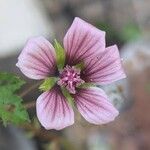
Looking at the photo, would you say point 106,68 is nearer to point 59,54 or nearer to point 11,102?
point 59,54

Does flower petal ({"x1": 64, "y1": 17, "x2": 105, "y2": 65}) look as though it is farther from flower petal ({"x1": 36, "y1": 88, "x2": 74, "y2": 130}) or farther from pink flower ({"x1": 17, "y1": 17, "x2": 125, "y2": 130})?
flower petal ({"x1": 36, "y1": 88, "x2": 74, "y2": 130})

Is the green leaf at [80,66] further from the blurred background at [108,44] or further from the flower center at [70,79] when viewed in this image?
the blurred background at [108,44]

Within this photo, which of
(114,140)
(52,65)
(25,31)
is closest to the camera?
(52,65)

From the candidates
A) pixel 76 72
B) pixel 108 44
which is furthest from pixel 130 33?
pixel 76 72

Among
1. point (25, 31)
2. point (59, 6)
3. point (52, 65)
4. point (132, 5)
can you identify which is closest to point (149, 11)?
point (132, 5)

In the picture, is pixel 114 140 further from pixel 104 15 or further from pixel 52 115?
pixel 52 115

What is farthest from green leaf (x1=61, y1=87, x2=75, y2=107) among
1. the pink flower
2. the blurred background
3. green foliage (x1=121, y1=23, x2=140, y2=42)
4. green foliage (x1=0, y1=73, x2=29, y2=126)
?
green foliage (x1=121, y1=23, x2=140, y2=42)
